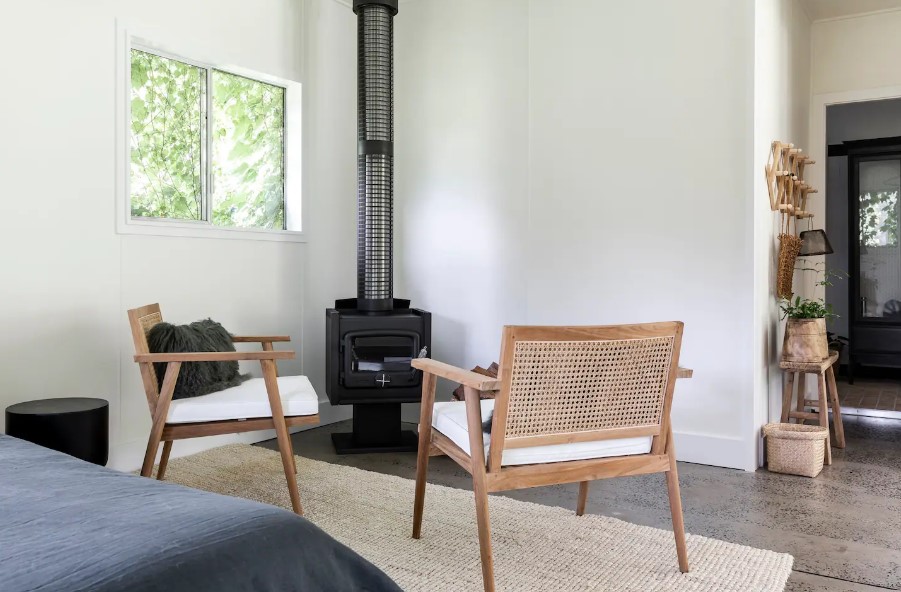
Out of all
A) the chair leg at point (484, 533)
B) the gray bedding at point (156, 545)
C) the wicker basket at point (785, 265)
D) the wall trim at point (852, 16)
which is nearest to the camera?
the gray bedding at point (156, 545)

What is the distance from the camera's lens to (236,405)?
8.88ft

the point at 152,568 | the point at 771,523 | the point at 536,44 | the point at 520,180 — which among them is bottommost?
the point at 771,523

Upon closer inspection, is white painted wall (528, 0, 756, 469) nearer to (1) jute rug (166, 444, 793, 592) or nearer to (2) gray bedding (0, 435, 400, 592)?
(1) jute rug (166, 444, 793, 592)

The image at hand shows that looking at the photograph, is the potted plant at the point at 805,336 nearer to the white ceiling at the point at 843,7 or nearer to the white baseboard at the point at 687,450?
the white baseboard at the point at 687,450

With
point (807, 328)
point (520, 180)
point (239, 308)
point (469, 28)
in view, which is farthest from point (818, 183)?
point (239, 308)

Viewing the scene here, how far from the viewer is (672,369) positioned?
2221mm

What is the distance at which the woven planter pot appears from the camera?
3.69m

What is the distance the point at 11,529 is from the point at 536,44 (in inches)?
142

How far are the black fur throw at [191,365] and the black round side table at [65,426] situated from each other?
276mm

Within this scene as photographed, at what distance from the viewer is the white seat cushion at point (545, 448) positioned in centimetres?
208

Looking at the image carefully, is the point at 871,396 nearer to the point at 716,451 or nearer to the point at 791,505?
the point at 716,451

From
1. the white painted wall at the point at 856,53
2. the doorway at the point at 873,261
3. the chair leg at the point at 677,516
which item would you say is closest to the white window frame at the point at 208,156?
the chair leg at the point at 677,516

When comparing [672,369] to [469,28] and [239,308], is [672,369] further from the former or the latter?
[469,28]

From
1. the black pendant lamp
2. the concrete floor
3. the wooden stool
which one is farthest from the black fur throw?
the black pendant lamp
